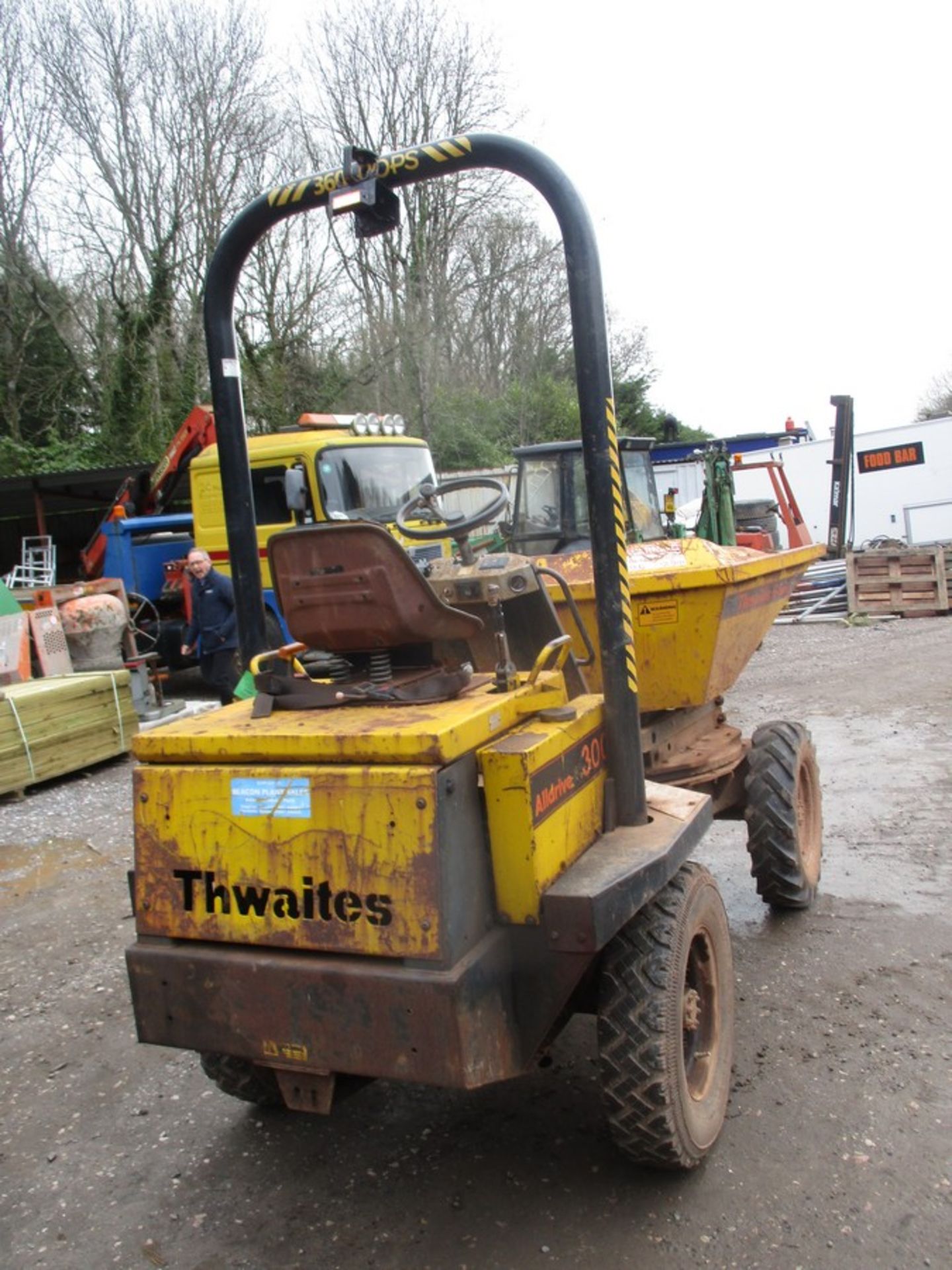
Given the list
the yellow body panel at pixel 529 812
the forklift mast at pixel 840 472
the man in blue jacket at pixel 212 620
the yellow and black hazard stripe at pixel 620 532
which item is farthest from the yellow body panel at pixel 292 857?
the forklift mast at pixel 840 472

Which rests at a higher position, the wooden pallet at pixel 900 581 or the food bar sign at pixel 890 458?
the food bar sign at pixel 890 458

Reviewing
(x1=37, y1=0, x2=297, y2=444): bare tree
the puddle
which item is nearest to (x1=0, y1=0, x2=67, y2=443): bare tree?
(x1=37, y1=0, x2=297, y2=444): bare tree

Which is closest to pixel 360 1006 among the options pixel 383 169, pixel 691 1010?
pixel 691 1010

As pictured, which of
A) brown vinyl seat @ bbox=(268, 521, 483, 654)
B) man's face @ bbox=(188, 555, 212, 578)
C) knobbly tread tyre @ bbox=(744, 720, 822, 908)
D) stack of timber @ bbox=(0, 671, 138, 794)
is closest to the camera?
brown vinyl seat @ bbox=(268, 521, 483, 654)

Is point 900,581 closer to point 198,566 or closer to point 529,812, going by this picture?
point 198,566

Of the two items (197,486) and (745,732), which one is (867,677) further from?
(197,486)

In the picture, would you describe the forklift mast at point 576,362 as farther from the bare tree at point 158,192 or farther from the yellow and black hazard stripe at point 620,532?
the bare tree at point 158,192

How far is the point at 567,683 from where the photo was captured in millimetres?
3314

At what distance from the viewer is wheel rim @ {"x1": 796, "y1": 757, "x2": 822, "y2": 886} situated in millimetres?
4727

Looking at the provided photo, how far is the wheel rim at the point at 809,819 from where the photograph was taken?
4727 millimetres

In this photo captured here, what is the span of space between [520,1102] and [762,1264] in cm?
97

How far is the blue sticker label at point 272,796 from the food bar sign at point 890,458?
63.6 feet

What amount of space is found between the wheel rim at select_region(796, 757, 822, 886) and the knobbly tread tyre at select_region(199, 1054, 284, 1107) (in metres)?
2.48

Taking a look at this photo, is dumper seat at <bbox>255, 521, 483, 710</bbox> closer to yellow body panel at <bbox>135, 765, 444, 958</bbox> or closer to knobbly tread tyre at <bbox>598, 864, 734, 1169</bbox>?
yellow body panel at <bbox>135, 765, 444, 958</bbox>
